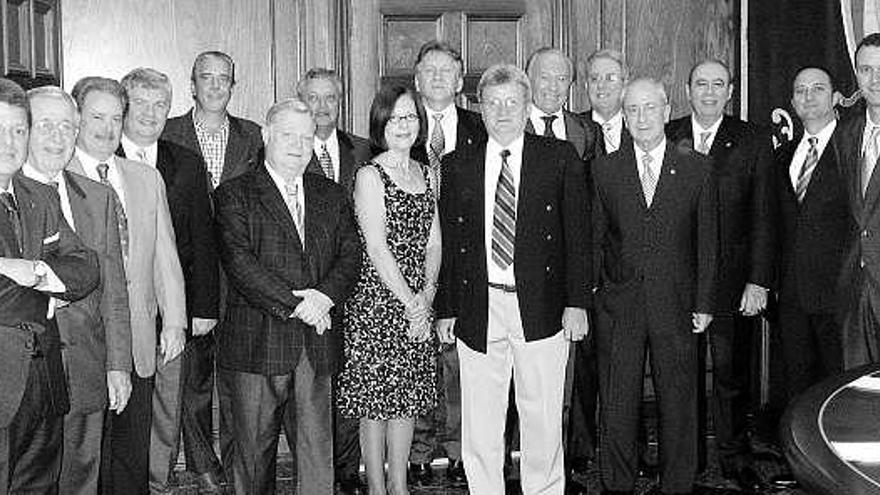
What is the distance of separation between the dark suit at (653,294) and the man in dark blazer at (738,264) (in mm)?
341

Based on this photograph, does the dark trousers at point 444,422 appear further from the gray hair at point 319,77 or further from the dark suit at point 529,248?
the gray hair at point 319,77

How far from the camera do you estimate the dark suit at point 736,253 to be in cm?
451

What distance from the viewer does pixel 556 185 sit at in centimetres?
395

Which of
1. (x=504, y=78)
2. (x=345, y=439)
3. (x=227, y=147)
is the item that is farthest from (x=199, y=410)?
(x=504, y=78)

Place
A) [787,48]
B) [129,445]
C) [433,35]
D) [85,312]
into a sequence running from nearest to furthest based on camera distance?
[85,312] → [129,445] → [787,48] → [433,35]

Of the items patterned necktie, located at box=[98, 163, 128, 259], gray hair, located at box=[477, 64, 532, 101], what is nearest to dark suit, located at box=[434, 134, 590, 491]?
gray hair, located at box=[477, 64, 532, 101]

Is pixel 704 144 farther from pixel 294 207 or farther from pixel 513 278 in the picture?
pixel 294 207

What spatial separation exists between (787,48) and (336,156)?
2.20m

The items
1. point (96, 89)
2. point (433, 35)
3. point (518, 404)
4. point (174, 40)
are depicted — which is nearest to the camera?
point (96, 89)

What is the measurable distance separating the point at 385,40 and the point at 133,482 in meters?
2.76

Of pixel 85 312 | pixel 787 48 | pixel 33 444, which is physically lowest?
pixel 33 444

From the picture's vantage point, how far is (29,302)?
2.86m

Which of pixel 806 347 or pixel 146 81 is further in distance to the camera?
pixel 806 347

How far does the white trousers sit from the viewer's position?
3.95m
